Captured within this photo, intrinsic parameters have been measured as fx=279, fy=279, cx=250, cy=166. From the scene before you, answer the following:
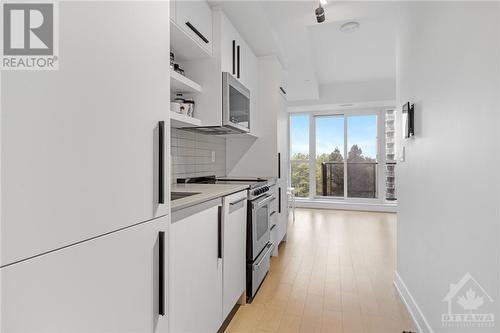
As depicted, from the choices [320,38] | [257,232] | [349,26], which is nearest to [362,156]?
[320,38]

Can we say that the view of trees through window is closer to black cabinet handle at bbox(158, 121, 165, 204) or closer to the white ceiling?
the white ceiling

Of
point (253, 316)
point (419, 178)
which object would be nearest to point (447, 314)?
point (419, 178)

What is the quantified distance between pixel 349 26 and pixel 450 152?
7.61 feet

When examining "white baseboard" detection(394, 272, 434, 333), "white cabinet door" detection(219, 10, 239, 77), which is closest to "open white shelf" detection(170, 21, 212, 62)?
"white cabinet door" detection(219, 10, 239, 77)

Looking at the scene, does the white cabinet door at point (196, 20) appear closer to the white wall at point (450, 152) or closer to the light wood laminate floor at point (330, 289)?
the white wall at point (450, 152)

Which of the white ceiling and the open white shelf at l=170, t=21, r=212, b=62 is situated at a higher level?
the white ceiling

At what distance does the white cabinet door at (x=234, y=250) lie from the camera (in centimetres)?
178

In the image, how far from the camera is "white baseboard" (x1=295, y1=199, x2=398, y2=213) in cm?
596

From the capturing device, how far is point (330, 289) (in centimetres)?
242

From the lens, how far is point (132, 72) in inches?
36.0

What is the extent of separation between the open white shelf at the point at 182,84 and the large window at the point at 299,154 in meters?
4.82

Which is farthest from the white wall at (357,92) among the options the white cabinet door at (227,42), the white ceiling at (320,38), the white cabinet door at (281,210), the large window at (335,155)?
the white cabinet door at (227,42)

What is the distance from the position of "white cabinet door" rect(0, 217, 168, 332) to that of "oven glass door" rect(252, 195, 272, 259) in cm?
122

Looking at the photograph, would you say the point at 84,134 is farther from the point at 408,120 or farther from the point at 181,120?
the point at 408,120
